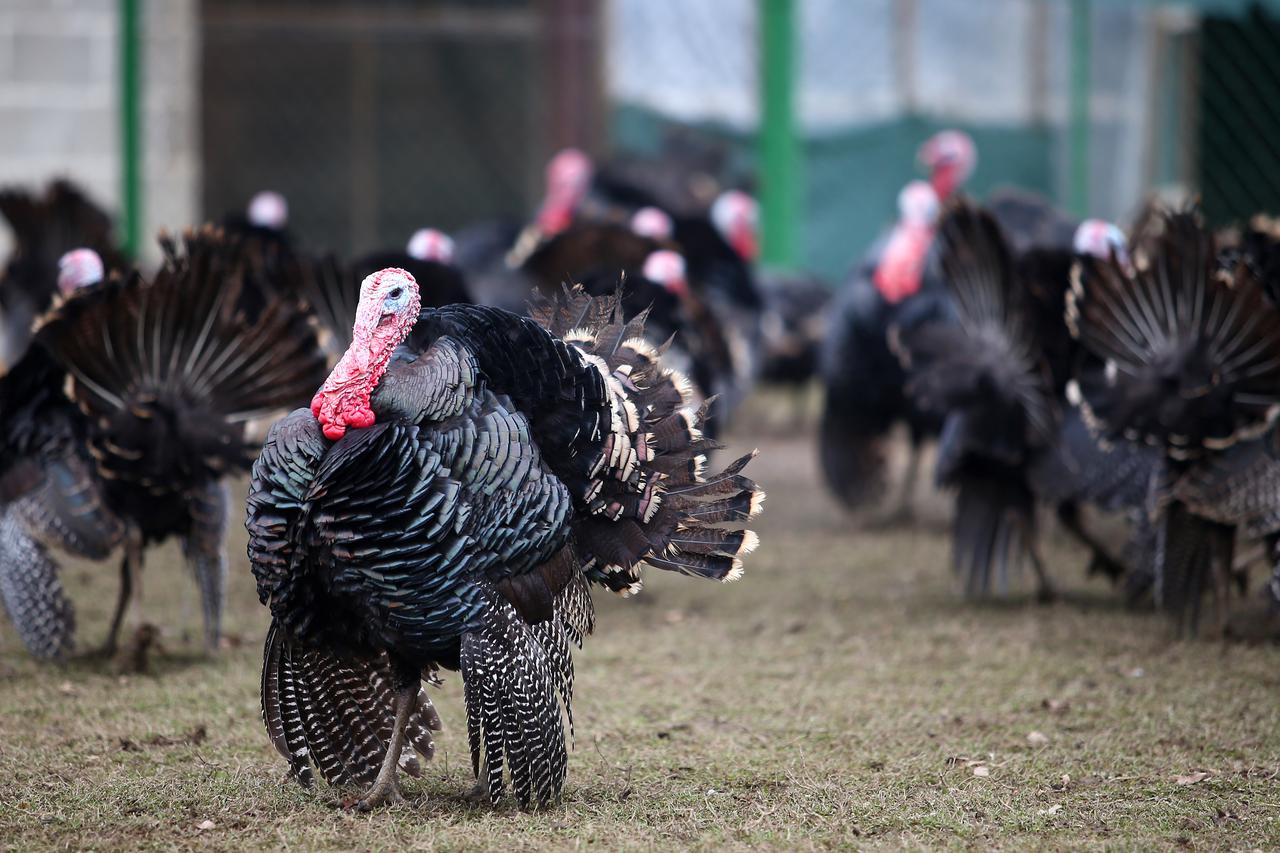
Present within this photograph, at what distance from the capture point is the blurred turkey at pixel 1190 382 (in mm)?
4730

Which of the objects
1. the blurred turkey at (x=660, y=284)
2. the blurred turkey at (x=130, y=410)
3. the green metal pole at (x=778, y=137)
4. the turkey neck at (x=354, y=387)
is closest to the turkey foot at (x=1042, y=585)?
the blurred turkey at (x=660, y=284)

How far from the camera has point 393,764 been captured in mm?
3408

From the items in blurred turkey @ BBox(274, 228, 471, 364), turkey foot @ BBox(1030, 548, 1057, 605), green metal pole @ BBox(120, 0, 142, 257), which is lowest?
turkey foot @ BBox(1030, 548, 1057, 605)

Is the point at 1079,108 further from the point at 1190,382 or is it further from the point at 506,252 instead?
the point at 1190,382

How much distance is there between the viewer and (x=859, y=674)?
4785 millimetres

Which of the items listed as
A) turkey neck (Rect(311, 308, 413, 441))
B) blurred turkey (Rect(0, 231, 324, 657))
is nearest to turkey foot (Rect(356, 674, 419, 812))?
turkey neck (Rect(311, 308, 413, 441))

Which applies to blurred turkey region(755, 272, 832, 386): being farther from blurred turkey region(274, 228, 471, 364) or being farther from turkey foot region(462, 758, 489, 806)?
turkey foot region(462, 758, 489, 806)

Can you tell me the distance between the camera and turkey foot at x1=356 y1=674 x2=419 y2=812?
11.1ft

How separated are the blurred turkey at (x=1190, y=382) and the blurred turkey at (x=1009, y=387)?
0.31 m

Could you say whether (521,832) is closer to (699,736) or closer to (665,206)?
(699,736)

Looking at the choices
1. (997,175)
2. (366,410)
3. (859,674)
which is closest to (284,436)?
(366,410)

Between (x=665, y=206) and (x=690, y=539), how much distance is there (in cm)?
571

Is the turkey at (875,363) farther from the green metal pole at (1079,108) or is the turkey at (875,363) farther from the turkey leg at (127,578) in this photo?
the green metal pole at (1079,108)

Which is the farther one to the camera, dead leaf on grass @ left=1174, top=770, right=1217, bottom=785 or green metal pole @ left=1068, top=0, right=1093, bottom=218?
green metal pole @ left=1068, top=0, right=1093, bottom=218
